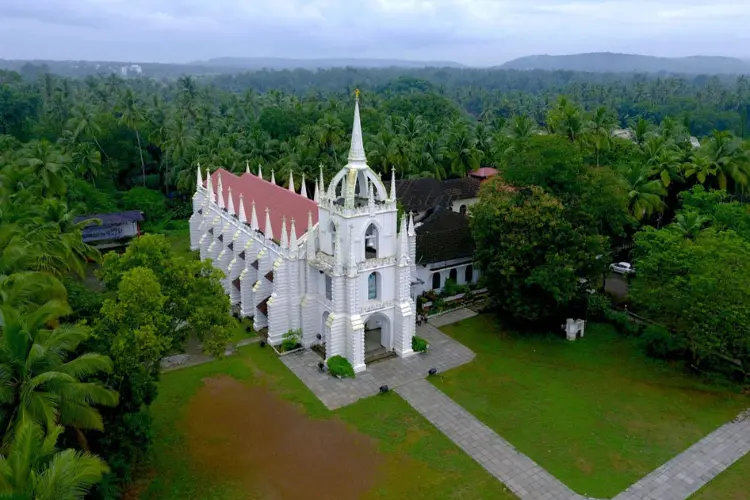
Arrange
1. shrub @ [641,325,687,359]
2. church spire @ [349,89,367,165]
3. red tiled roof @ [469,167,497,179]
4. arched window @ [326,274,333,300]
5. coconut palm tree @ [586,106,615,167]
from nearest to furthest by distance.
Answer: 1. church spire @ [349,89,367,165]
2. shrub @ [641,325,687,359]
3. arched window @ [326,274,333,300]
4. coconut palm tree @ [586,106,615,167]
5. red tiled roof @ [469,167,497,179]

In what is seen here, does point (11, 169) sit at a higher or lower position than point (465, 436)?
higher

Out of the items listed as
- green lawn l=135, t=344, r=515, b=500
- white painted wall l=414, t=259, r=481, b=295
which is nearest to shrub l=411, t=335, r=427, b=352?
green lawn l=135, t=344, r=515, b=500

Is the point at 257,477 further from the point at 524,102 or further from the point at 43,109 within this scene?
the point at 524,102

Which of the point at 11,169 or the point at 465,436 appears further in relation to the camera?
the point at 11,169

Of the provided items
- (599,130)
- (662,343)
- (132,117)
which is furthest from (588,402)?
(132,117)

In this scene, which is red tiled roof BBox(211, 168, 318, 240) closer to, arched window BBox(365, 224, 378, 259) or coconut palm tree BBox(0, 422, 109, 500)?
arched window BBox(365, 224, 378, 259)

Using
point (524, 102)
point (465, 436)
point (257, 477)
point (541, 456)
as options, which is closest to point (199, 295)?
point (257, 477)
